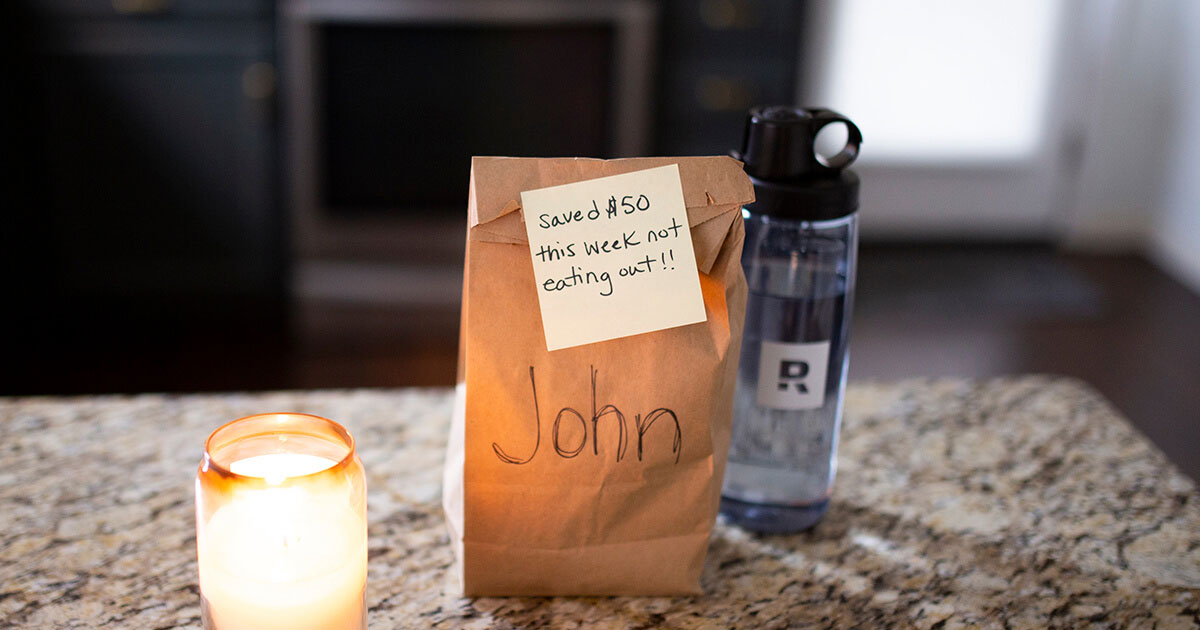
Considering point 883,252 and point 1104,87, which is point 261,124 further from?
point 1104,87

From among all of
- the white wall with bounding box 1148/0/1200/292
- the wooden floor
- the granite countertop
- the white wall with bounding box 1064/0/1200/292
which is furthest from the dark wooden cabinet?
the white wall with bounding box 1148/0/1200/292

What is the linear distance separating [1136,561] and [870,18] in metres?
2.62

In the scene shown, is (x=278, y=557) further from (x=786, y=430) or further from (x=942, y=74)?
(x=942, y=74)

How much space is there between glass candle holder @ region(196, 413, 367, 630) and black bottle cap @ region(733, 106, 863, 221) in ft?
1.00

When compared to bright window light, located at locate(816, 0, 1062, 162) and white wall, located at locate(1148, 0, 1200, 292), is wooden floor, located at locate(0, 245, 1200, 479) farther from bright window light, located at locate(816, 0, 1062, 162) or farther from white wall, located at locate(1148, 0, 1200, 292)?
bright window light, located at locate(816, 0, 1062, 162)

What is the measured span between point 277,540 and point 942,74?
9.92ft

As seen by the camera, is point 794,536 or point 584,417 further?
point 794,536

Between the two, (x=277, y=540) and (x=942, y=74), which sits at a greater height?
(x=942, y=74)

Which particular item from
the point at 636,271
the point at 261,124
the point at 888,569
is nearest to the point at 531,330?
the point at 636,271

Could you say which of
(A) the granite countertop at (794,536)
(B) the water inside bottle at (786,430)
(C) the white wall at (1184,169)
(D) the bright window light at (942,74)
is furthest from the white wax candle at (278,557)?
(C) the white wall at (1184,169)

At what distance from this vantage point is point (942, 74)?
314cm

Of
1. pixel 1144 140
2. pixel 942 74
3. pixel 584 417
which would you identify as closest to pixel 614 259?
pixel 584 417

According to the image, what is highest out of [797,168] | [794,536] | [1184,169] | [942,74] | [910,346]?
[942,74]

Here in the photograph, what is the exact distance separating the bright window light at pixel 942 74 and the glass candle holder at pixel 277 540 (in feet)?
9.23
